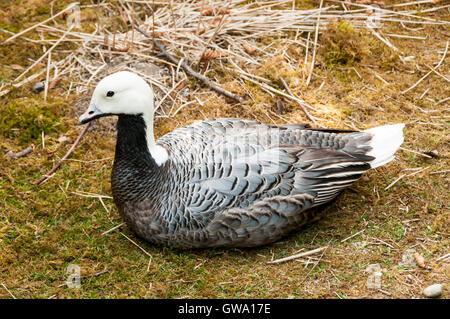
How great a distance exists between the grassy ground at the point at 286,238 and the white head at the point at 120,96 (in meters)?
1.06

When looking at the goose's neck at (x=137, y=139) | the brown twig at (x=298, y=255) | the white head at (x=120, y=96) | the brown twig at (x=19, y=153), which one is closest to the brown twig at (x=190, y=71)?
the goose's neck at (x=137, y=139)

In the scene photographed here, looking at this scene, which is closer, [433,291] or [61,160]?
[433,291]

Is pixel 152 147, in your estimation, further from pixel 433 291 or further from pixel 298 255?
pixel 433 291

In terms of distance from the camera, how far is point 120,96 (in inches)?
147

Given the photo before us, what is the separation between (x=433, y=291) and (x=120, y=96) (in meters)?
2.67

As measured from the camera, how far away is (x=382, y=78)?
5617 millimetres

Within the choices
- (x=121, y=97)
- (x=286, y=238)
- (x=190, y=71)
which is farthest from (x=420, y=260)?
(x=190, y=71)

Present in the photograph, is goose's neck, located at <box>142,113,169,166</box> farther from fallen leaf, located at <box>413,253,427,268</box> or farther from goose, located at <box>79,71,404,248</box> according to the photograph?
fallen leaf, located at <box>413,253,427,268</box>

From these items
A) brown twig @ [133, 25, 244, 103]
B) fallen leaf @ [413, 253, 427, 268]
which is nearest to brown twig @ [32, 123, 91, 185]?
brown twig @ [133, 25, 244, 103]

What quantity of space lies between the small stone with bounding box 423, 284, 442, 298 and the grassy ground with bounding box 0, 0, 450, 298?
0.24 ft

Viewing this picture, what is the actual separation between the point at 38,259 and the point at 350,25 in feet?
13.9

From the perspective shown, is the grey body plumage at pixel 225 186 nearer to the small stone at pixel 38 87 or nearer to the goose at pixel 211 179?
the goose at pixel 211 179

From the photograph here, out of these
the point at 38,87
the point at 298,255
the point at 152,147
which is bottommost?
the point at 298,255

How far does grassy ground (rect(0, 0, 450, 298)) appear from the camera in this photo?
3762 mm
